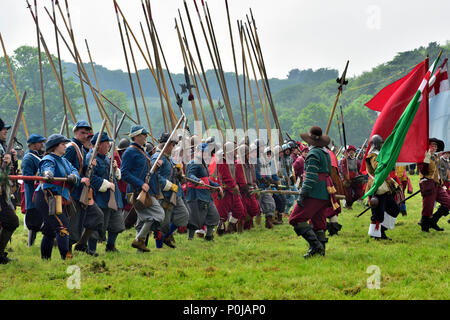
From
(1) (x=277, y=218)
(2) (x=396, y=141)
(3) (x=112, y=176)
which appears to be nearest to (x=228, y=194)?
(1) (x=277, y=218)

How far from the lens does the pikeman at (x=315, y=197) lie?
7.78 m

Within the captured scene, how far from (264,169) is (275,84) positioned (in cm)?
15253

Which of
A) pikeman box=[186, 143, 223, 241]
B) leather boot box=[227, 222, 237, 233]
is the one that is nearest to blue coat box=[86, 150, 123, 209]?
pikeman box=[186, 143, 223, 241]

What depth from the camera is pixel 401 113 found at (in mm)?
8898

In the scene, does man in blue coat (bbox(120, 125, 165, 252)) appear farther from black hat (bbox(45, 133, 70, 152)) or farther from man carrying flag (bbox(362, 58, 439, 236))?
man carrying flag (bbox(362, 58, 439, 236))

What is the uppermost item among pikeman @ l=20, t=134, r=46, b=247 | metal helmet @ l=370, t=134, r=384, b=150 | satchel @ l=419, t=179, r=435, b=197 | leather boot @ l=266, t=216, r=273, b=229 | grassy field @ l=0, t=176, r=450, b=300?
metal helmet @ l=370, t=134, r=384, b=150

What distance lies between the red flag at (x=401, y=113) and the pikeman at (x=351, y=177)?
4974mm

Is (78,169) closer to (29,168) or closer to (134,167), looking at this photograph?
(29,168)

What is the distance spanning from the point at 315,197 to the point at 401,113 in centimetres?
231

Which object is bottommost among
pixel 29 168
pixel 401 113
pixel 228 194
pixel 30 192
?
pixel 228 194

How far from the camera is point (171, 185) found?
28.7 ft

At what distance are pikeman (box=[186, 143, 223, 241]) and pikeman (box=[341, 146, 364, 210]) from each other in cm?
506

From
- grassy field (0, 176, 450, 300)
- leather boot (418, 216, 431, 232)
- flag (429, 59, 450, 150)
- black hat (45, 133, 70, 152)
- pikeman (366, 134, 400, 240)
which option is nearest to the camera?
grassy field (0, 176, 450, 300)

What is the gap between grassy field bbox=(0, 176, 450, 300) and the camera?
5594 millimetres
